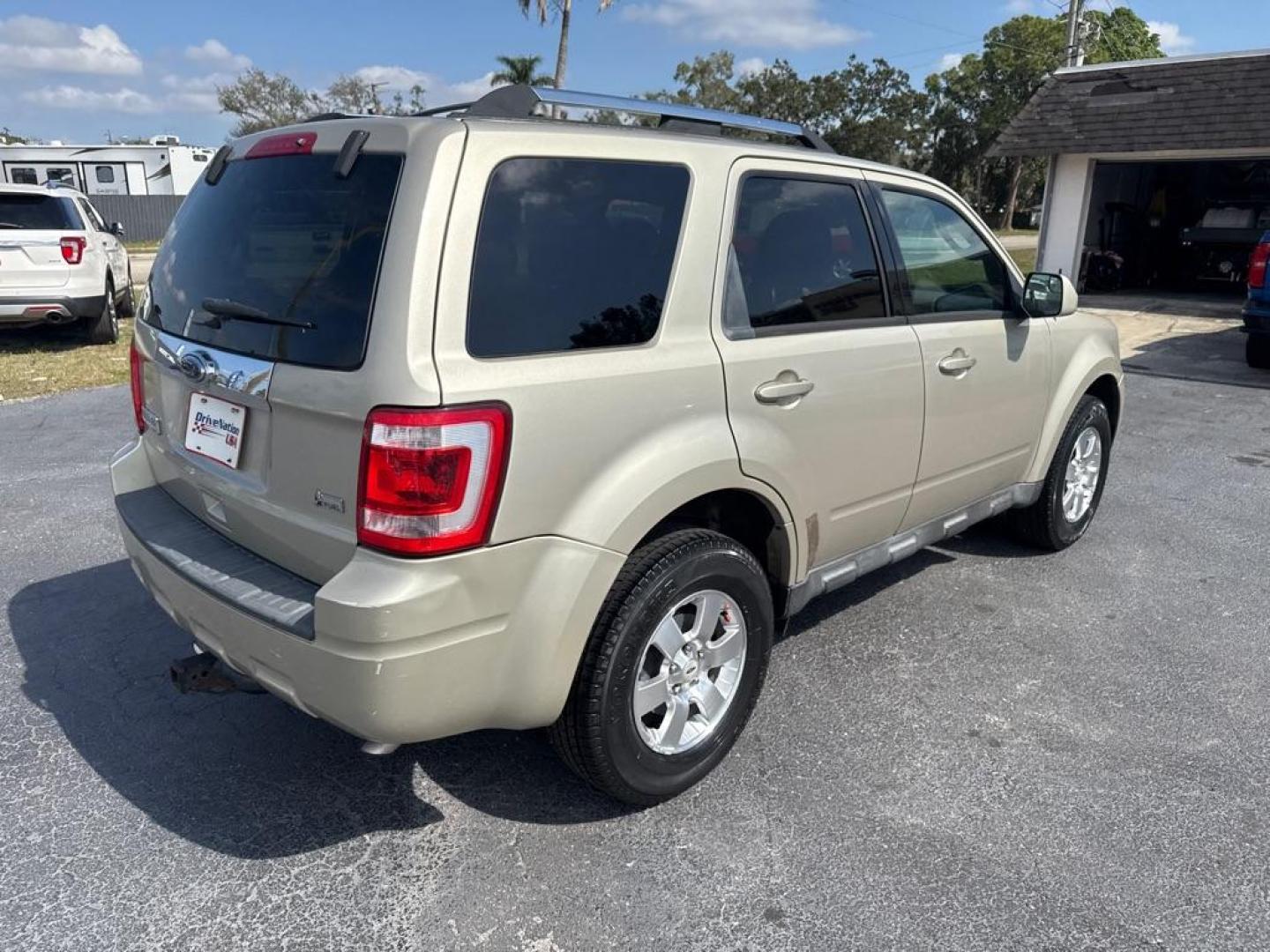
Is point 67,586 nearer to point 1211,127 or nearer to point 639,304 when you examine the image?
point 639,304

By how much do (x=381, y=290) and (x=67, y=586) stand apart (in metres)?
3.03

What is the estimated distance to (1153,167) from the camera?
20.1m

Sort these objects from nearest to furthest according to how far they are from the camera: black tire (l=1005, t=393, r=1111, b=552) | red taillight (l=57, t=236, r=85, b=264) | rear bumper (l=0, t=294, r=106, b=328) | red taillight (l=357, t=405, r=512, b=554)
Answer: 1. red taillight (l=357, t=405, r=512, b=554)
2. black tire (l=1005, t=393, r=1111, b=552)
3. rear bumper (l=0, t=294, r=106, b=328)
4. red taillight (l=57, t=236, r=85, b=264)

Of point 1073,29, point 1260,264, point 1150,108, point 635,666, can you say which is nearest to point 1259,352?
point 1260,264

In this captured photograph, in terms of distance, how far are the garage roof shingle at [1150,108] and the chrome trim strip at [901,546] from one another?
13.6m

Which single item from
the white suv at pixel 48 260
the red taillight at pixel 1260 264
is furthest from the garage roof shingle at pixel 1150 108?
the white suv at pixel 48 260

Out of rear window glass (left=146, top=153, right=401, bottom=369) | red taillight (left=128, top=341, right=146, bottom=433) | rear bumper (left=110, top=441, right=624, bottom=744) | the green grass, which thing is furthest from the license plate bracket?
the green grass

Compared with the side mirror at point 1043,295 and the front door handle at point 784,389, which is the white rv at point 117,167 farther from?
the front door handle at point 784,389

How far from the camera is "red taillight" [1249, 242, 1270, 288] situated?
9.05m

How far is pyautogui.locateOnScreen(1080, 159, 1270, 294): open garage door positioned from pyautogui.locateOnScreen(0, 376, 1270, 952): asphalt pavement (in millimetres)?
16109

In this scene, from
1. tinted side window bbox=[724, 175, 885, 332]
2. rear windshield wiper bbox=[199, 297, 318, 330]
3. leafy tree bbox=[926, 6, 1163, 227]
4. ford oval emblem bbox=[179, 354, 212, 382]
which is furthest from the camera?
leafy tree bbox=[926, 6, 1163, 227]

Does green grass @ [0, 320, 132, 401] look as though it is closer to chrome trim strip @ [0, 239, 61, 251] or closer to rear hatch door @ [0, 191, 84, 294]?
rear hatch door @ [0, 191, 84, 294]

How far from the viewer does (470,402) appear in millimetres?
2092

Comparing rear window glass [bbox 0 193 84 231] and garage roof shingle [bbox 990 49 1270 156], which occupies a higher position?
garage roof shingle [bbox 990 49 1270 156]
